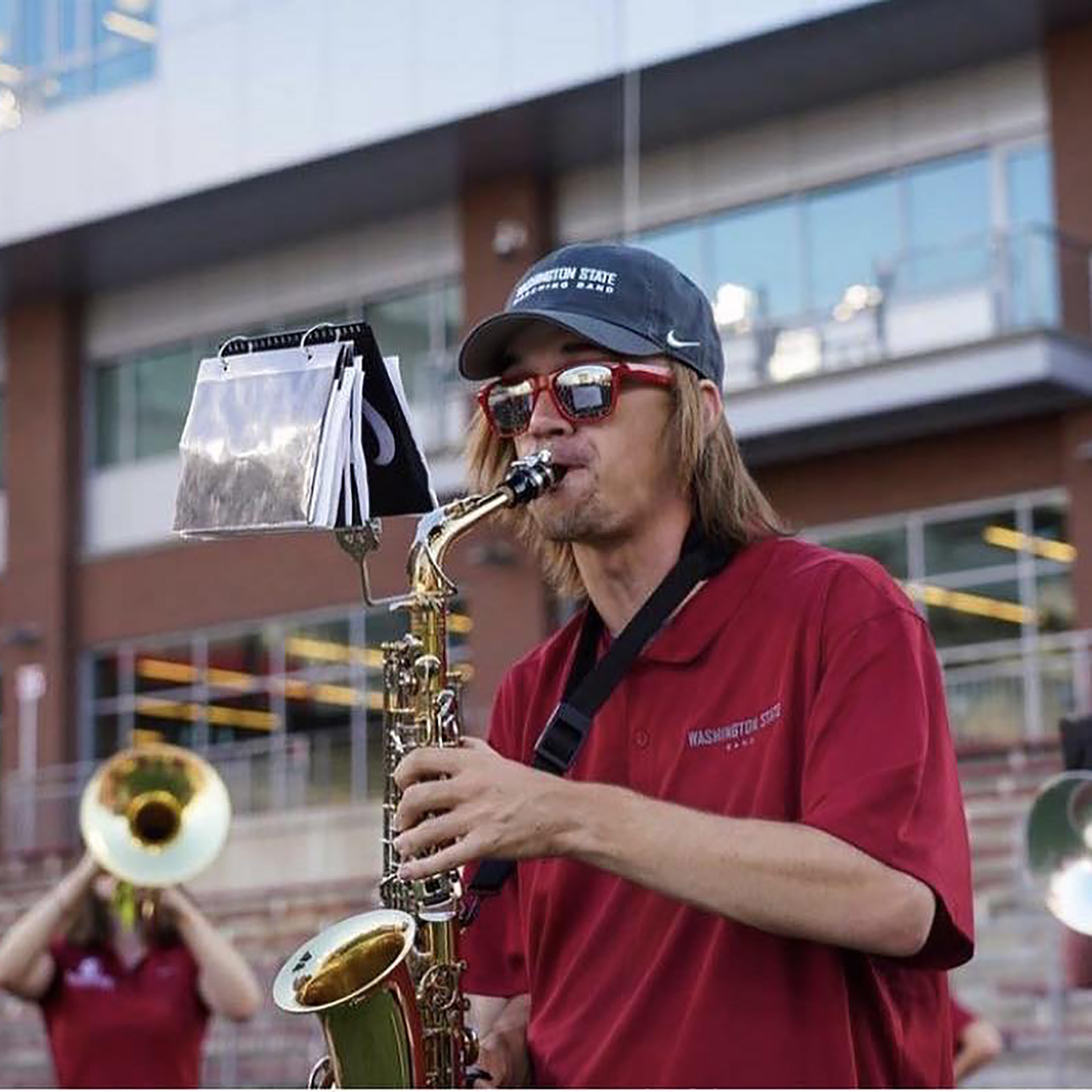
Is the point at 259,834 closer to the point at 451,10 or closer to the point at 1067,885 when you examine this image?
the point at 451,10

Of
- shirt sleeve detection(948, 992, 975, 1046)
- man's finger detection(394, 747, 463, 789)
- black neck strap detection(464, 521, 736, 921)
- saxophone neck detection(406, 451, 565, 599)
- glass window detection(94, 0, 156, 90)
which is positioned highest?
glass window detection(94, 0, 156, 90)

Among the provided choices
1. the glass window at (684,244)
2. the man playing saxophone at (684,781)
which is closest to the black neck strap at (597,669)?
the man playing saxophone at (684,781)

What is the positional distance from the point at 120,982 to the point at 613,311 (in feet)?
17.4

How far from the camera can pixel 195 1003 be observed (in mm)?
8375

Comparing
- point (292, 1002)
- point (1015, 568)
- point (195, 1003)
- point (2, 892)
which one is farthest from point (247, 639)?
point (292, 1002)

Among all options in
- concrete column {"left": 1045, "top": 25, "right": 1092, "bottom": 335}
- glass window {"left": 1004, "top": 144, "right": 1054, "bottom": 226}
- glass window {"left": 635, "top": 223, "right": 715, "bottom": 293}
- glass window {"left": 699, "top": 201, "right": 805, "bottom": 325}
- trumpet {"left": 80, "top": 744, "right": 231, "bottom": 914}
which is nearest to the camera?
trumpet {"left": 80, "top": 744, "right": 231, "bottom": 914}

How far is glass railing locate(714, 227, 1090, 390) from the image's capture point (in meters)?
19.6

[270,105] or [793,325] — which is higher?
[270,105]

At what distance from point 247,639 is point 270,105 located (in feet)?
19.5

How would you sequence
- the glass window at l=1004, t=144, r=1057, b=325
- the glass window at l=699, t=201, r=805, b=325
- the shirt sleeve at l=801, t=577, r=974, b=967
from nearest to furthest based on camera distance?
the shirt sleeve at l=801, t=577, r=974, b=967
the glass window at l=1004, t=144, r=1057, b=325
the glass window at l=699, t=201, r=805, b=325

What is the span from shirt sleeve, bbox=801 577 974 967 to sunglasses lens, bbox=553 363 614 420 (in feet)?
1.63

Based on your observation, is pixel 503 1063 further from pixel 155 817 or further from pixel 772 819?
pixel 155 817

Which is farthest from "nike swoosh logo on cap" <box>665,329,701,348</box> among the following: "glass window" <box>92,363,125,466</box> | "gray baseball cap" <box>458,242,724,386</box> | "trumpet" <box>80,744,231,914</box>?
"glass window" <box>92,363,125,466</box>

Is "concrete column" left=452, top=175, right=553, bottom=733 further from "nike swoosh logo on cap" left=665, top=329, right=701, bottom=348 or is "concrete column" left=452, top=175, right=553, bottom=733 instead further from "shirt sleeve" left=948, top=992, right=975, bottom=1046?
"nike swoosh logo on cap" left=665, top=329, right=701, bottom=348
